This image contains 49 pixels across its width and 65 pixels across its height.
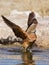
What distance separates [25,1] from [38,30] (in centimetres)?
825

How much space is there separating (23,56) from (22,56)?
0.12ft

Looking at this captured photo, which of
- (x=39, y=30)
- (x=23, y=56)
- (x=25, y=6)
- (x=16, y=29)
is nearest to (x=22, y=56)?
(x=23, y=56)

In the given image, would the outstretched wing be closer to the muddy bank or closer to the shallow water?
the shallow water

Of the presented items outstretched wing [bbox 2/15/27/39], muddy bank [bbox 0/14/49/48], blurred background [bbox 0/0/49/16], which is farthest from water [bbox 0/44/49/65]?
blurred background [bbox 0/0/49/16]

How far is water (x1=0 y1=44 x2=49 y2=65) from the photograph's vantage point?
10.4 m

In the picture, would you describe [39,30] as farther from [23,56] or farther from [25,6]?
[25,6]

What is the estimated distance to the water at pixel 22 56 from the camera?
408 inches

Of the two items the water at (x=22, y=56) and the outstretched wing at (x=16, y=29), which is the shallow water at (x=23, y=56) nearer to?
the water at (x=22, y=56)

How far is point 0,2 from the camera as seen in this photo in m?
22.6

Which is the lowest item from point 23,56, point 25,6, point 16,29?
point 23,56

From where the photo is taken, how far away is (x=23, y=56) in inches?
446

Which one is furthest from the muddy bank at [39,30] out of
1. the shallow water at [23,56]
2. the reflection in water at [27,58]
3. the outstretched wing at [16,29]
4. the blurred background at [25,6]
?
the blurred background at [25,6]

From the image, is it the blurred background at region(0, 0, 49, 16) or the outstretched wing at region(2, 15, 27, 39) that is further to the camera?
the blurred background at region(0, 0, 49, 16)

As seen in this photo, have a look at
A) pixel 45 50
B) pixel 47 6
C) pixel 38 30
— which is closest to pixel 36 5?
pixel 47 6
